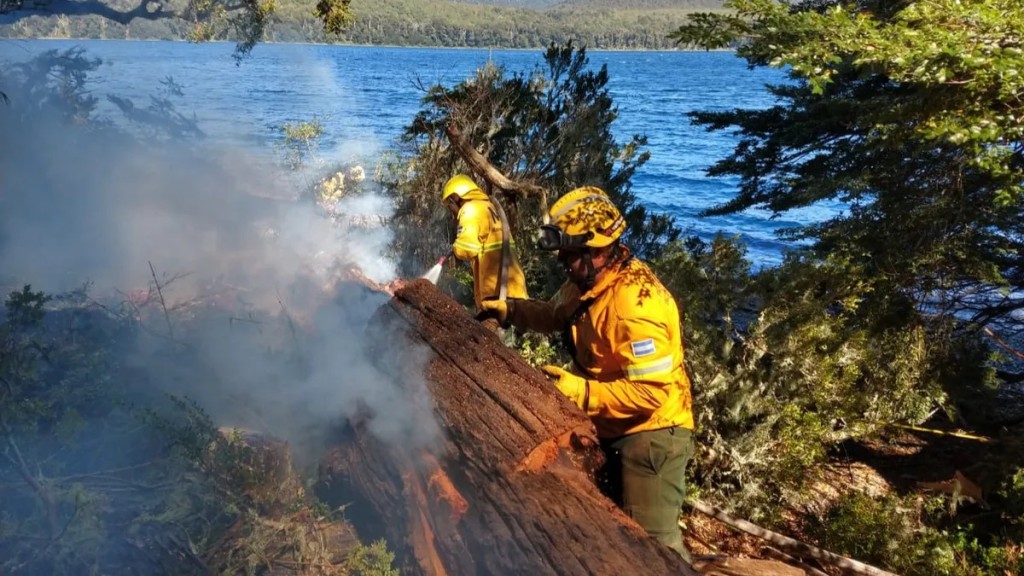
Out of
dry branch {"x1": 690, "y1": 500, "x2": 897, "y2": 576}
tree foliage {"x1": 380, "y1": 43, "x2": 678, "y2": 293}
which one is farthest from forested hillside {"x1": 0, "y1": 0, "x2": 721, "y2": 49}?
dry branch {"x1": 690, "y1": 500, "x2": 897, "y2": 576}

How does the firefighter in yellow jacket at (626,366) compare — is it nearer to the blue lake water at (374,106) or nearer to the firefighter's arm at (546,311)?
the firefighter's arm at (546,311)

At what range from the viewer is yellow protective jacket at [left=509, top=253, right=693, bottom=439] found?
292cm

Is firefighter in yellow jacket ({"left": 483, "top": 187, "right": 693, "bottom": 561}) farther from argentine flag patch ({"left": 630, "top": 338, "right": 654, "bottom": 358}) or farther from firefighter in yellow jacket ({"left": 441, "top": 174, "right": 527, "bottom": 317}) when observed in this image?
firefighter in yellow jacket ({"left": 441, "top": 174, "right": 527, "bottom": 317})

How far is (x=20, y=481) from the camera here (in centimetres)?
315

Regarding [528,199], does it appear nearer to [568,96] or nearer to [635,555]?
[568,96]

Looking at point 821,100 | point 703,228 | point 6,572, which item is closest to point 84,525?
point 6,572

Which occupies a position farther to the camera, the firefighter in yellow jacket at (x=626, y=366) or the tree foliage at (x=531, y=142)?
the tree foliage at (x=531, y=142)

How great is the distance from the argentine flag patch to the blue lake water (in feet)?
10.6

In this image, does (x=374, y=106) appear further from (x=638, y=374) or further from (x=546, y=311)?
(x=638, y=374)

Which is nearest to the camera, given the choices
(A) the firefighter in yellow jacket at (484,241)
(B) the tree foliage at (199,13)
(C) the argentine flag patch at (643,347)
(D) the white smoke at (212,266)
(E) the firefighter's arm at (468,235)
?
(C) the argentine flag patch at (643,347)

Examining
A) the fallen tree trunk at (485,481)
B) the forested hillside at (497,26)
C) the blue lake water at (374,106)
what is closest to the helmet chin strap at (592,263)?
the fallen tree trunk at (485,481)

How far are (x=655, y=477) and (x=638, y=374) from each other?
1.97 ft

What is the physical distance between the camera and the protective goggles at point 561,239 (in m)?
3.12

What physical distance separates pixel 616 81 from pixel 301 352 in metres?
71.0
